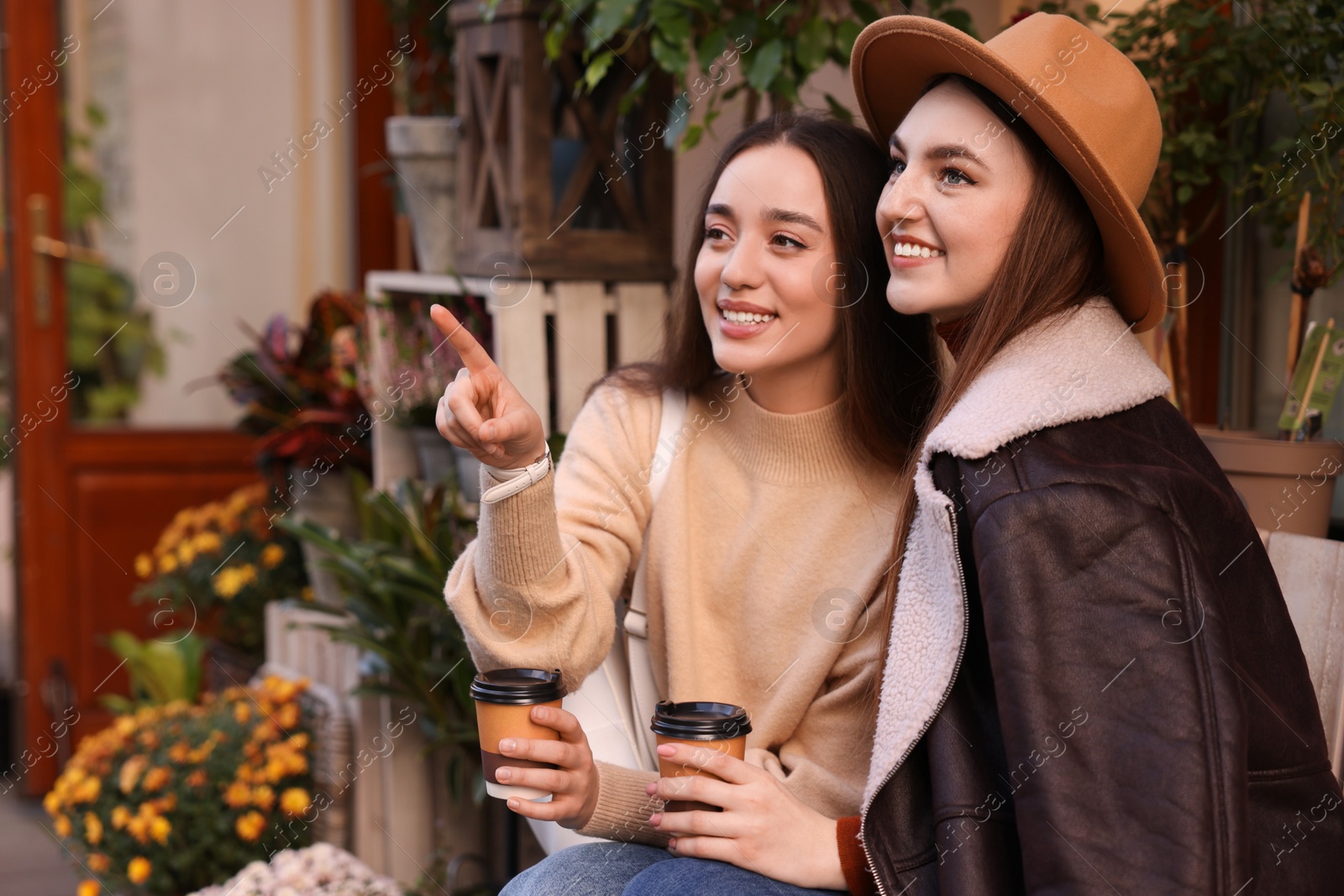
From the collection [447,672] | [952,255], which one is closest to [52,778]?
[447,672]

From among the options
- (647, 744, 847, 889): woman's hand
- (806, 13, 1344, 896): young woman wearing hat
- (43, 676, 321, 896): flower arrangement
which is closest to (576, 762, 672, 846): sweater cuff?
(647, 744, 847, 889): woman's hand

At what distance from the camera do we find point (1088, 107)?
52.4 inches

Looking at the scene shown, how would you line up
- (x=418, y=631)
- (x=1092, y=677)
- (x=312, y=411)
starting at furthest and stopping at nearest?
(x=312, y=411)
(x=418, y=631)
(x=1092, y=677)

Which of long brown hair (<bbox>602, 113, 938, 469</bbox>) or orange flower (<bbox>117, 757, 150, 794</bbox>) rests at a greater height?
long brown hair (<bbox>602, 113, 938, 469</bbox>)

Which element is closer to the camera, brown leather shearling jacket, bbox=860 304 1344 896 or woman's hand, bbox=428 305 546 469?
brown leather shearling jacket, bbox=860 304 1344 896

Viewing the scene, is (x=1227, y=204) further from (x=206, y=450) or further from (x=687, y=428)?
(x=206, y=450)

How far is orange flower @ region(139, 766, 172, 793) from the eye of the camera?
2.64 m

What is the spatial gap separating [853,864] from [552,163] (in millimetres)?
1513

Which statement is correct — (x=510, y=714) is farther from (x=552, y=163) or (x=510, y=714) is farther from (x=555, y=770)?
(x=552, y=163)

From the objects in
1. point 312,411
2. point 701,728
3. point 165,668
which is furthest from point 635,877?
point 165,668

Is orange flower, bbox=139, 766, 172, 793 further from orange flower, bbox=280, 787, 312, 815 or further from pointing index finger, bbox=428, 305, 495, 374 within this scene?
pointing index finger, bbox=428, 305, 495, 374

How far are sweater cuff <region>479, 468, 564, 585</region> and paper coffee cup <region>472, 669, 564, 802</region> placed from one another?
0.17m

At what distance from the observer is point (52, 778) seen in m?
3.98

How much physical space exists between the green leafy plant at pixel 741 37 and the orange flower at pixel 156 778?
1632 millimetres
